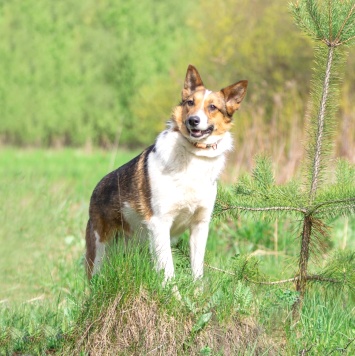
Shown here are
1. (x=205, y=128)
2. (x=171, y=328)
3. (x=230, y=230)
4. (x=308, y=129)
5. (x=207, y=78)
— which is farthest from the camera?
(x=207, y=78)

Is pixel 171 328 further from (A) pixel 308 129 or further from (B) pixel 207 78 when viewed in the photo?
(B) pixel 207 78

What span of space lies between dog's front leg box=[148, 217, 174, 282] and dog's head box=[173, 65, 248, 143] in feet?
1.96

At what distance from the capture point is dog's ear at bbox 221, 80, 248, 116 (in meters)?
5.11

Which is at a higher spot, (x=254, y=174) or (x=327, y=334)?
(x=254, y=174)

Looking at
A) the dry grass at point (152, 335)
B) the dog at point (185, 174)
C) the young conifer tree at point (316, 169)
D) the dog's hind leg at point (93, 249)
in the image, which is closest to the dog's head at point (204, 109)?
the dog at point (185, 174)

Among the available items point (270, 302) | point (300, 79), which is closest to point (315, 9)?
point (270, 302)

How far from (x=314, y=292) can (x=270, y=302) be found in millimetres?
512

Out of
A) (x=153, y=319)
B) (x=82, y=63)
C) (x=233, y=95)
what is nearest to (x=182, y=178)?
(x=233, y=95)

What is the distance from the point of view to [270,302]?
4391mm

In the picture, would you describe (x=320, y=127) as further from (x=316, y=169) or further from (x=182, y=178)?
(x=182, y=178)

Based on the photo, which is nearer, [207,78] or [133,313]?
[133,313]

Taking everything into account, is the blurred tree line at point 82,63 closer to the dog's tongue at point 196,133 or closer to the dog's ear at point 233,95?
the dog's ear at point 233,95

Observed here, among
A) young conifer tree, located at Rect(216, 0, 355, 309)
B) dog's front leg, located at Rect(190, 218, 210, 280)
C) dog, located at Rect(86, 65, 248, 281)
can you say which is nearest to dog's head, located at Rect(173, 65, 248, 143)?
dog, located at Rect(86, 65, 248, 281)

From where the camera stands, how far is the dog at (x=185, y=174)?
4996mm
